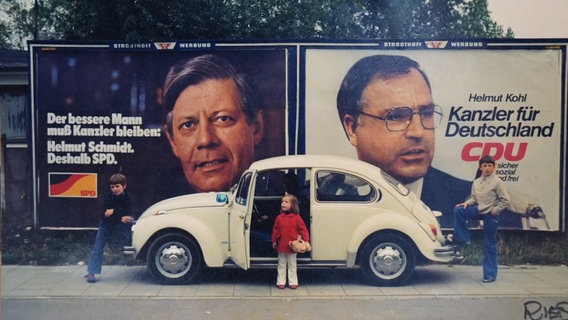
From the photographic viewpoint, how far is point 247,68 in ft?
30.5

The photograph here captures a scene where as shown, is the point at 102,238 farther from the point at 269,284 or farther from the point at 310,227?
the point at 310,227

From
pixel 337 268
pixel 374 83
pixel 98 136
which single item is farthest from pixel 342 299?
pixel 98 136

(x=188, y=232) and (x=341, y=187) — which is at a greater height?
(x=341, y=187)

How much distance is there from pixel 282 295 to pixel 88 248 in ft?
11.3

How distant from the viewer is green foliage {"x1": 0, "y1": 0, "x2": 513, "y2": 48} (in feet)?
30.6

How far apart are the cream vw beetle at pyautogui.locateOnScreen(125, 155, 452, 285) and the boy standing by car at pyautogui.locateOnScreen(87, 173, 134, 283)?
0.38 metres

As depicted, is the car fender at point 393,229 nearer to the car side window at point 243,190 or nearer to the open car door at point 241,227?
the open car door at point 241,227

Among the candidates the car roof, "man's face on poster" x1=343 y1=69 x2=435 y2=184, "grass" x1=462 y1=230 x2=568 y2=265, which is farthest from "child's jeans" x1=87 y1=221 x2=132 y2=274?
"grass" x1=462 y1=230 x2=568 y2=265

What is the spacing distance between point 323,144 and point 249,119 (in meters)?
1.18

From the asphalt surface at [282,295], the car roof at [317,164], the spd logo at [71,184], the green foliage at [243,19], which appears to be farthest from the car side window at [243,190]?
the spd logo at [71,184]

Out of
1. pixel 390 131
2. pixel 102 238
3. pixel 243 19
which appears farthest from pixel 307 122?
pixel 243 19

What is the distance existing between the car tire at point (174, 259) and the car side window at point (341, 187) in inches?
67.4

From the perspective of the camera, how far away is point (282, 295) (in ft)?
23.8

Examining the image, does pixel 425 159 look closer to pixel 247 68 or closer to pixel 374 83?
pixel 374 83
